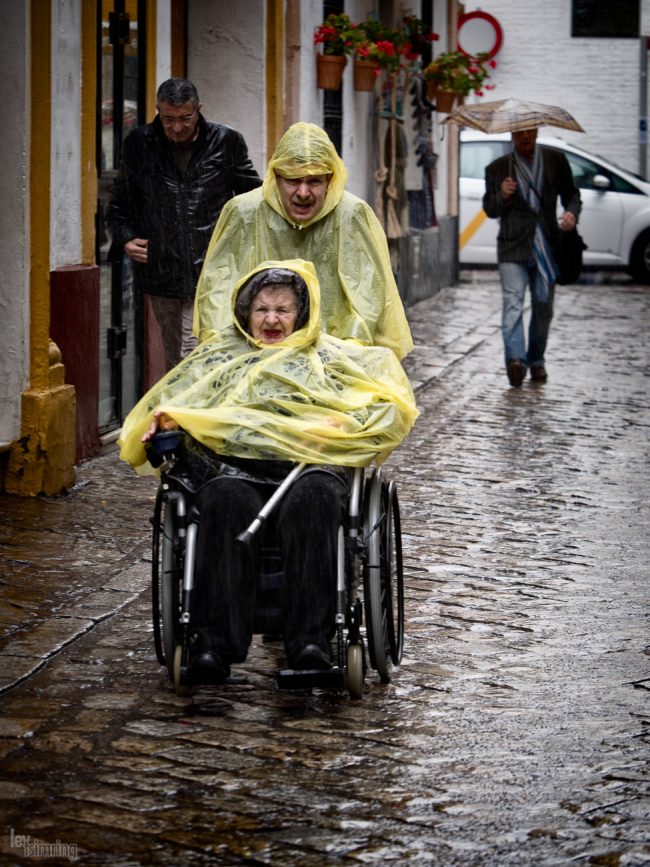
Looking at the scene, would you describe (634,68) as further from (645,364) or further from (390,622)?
(390,622)

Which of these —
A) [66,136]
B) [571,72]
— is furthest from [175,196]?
[571,72]

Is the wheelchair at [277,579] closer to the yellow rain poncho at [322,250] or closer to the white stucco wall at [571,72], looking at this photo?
the yellow rain poncho at [322,250]

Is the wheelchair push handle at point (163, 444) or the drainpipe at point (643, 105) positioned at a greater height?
the drainpipe at point (643, 105)

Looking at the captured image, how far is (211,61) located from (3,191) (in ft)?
14.7

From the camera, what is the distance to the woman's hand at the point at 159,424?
539 cm

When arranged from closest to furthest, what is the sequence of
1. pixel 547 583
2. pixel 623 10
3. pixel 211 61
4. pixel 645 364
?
1. pixel 547 583
2. pixel 211 61
3. pixel 645 364
4. pixel 623 10

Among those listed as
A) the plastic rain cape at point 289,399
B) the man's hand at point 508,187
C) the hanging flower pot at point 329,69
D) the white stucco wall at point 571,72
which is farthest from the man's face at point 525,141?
the white stucco wall at point 571,72

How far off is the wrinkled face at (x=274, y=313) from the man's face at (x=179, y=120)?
314 centimetres

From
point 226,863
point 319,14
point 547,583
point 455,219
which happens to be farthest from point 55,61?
point 455,219

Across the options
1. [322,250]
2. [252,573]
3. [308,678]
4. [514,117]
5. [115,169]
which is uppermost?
[514,117]

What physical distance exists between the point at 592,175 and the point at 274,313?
56.2 feet

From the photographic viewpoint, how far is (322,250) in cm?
652

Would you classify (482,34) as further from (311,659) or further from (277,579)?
(311,659)

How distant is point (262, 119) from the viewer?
12617 mm
